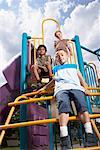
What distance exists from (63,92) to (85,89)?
0.69ft

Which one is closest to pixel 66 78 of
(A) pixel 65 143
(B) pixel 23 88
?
(A) pixel 65 143

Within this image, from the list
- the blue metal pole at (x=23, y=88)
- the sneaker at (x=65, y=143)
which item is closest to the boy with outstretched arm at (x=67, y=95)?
the sneaker at (x=65, y=143)

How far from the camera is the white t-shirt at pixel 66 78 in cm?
168

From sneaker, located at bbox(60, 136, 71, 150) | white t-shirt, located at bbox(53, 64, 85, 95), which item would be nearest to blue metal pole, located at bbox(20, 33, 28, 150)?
white t-shirt, located at bbox(53, 64, 85, 95)

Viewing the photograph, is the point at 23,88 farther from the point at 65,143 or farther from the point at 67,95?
the point at 65,143

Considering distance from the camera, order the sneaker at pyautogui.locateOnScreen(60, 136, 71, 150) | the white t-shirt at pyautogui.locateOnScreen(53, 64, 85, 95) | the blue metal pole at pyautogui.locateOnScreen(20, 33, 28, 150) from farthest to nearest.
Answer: the blue metal pole at pyautogui.locateOnScreen(20, 33, 28, 150), the white t-shirt at pyautogui.locateOnScreen(53, 64, 85, 95), the sneaker at pyautogui.locateOnScreen(60, 136, 71, 150)

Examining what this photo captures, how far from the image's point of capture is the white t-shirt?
1.68 meters

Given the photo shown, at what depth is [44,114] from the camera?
9.30 feet

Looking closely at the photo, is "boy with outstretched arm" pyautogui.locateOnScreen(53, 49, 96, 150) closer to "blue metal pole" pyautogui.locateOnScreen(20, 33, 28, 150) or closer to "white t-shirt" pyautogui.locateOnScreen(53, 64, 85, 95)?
"white t-shirt" pyautogui.locateOnScreen(53, 64, 85, 95)

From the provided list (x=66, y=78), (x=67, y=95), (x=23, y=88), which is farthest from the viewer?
(x=23, y=88)

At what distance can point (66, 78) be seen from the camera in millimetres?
1739

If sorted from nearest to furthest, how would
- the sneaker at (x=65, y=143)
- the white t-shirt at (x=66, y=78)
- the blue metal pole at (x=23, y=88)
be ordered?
the sneaker at (x=65, y=143), the white t-shirt at (x=66, y=78), the blue metal pole at (x=23, y=88)

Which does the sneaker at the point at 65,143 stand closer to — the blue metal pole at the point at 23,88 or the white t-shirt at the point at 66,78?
the white t-shirt at the point at 66,78

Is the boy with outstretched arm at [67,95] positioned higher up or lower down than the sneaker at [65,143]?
higher up
